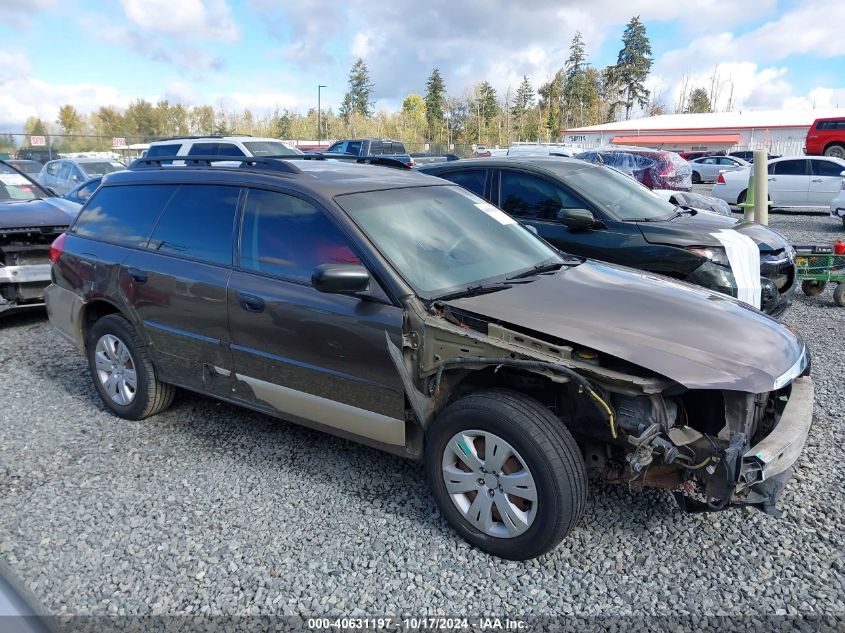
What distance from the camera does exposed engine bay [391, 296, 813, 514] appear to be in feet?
8.93

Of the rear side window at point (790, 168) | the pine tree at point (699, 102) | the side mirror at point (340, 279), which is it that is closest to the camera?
the side mirror at point (340, 279)

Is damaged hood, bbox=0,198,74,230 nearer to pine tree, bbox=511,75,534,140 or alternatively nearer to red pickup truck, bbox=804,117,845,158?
red pickup truck, bbox=804,117,845,158

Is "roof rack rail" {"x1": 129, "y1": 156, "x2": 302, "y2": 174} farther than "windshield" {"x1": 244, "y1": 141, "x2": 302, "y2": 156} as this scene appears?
No

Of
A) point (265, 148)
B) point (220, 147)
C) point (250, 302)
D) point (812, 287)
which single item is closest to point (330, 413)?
point (250, 302)

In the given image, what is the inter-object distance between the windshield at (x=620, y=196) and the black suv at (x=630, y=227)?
0.01 metres

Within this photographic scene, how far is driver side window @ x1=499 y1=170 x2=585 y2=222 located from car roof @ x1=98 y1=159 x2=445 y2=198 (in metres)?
2.11

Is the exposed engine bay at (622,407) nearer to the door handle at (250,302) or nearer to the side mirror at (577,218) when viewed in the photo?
the door handle at (250,302)

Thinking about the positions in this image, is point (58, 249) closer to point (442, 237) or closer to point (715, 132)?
point (442, 237)

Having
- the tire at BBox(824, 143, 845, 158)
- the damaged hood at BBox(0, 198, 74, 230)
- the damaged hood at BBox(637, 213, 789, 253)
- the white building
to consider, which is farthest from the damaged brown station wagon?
the white building

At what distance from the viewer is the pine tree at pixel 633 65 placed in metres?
76.9

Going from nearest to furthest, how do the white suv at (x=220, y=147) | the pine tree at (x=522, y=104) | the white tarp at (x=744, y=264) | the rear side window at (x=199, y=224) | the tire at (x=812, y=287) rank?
the rear side window at (x=199, y=224) < the white tarp at (x=744, y=264) < the tire at (x=812, y=287) < the white suv at (x=220, y=147) < the pine tree at (x=522, y=104)

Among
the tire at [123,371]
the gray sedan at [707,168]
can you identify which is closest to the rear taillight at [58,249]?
the tire at [123,371]

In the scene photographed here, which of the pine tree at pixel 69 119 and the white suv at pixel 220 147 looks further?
the pine tree at pixel 69 119

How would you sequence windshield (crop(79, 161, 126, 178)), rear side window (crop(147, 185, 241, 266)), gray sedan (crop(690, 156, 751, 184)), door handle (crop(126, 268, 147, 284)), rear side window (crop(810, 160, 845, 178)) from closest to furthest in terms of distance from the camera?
1. rear side window (crop(147, 185, 241, 266))
2. door handle (crop(126, 268, 147, 284))
3. windshield (crop(79, 161, 126, 178))
4. rear side window (crop(810, 160, 845, 178))
5. gray sedan (crop(690, 156, 751, 184))
